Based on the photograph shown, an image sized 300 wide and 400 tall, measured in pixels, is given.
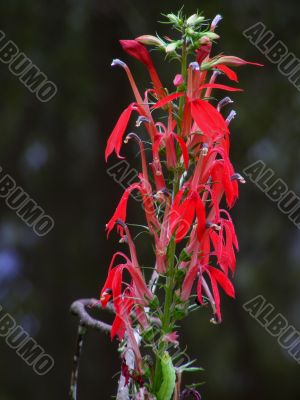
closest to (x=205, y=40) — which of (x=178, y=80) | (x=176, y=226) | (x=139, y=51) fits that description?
(x=178, y=80)

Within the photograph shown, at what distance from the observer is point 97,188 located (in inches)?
373

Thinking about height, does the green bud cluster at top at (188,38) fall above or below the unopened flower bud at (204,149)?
above

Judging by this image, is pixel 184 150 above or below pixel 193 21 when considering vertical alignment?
below

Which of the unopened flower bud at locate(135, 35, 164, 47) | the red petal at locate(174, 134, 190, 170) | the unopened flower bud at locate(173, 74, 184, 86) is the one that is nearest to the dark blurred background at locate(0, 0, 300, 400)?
the unopened flower bud at locate(135, 35, 164, 47)

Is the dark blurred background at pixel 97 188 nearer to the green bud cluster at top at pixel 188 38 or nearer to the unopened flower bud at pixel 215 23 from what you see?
the unopened flower bud at pixel 215 23

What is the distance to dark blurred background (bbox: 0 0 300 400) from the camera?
28.5ft

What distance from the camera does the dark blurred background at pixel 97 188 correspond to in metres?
8.67

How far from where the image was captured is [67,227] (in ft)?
35.0

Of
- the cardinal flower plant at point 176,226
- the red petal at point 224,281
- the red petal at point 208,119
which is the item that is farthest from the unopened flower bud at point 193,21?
the red petal at point 224,281

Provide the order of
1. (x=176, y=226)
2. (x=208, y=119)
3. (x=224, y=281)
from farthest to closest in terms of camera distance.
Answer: (x=224, y=281)
(x=176, y=226)
(x=208, y=119)

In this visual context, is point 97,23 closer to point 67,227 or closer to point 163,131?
point 67,227

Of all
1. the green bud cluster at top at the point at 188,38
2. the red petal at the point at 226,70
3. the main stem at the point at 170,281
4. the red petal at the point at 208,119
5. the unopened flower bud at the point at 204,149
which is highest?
the red petal at the point at 226,70

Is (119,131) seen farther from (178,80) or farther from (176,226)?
(176,226)

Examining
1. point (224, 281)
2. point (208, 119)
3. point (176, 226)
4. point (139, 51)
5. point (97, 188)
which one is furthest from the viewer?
point (97, 188)
